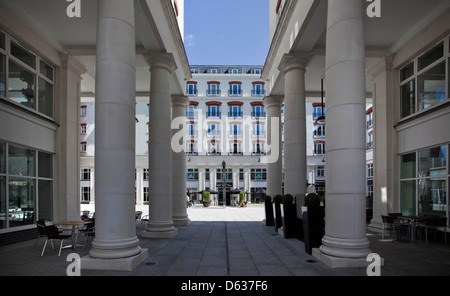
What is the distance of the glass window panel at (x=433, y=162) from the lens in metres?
11.7

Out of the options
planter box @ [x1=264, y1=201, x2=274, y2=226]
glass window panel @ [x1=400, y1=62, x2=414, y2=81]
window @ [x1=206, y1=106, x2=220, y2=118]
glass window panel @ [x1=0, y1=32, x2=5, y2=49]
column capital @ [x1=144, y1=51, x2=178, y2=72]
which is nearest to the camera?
glass window panel @ [x1=0, y1=32, x2=5, y2=49]

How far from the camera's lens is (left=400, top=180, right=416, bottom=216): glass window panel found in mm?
13656

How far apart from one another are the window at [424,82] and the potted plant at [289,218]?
6509 millimetres

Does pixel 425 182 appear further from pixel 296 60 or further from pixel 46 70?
pixel 46 70

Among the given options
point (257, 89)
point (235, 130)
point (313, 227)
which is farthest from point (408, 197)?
point (257, 89)

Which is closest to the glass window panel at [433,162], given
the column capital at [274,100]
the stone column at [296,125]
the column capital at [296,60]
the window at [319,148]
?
the stone column at [296,125]

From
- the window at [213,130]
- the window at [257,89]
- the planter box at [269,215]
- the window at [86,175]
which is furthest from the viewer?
the window at [257,89]

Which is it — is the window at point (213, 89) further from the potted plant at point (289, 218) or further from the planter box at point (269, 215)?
the potted plant at point (289, 218)

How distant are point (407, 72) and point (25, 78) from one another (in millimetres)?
15693

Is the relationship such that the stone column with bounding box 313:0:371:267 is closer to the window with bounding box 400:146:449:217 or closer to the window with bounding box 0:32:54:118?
the window with bounding box 400:146:449:217

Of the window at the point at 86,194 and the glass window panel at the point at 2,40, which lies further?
the window at the point at 86,194

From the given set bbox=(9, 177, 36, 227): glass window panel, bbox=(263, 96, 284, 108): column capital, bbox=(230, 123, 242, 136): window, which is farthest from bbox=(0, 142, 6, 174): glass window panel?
bbox=(230, 123, 242, 136): window

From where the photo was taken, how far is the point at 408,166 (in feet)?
45.7
